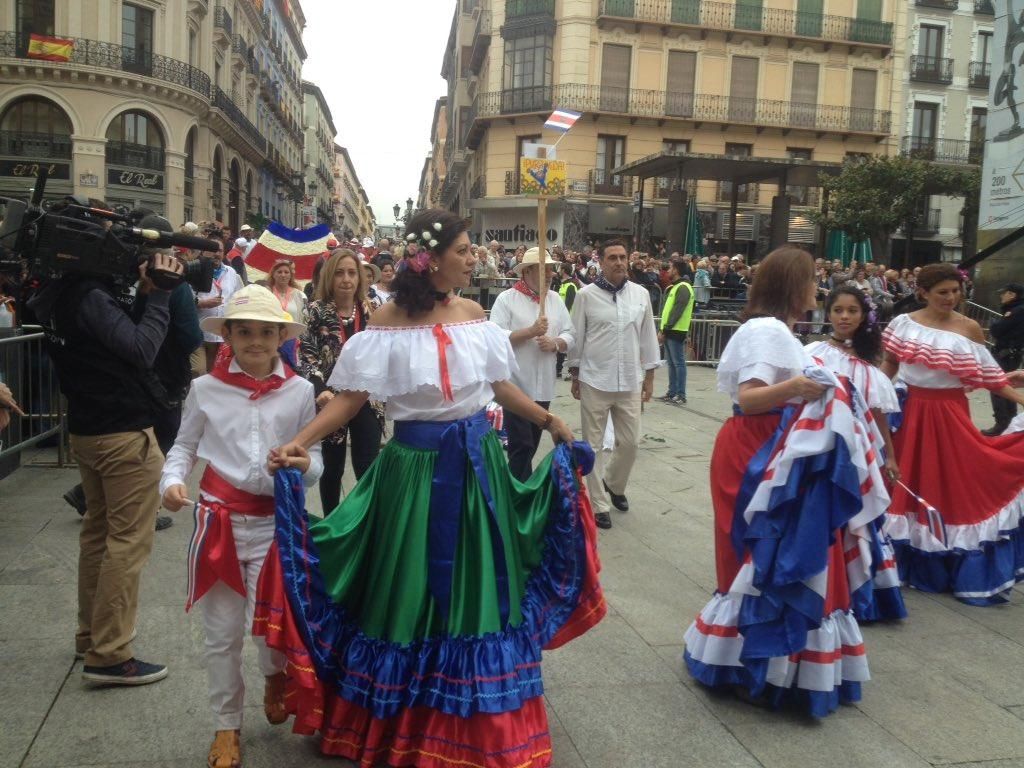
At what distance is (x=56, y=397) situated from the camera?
7059 mm

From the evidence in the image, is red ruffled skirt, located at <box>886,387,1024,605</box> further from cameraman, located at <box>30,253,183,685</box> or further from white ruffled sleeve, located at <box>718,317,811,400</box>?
cameraman, located at <box>30,253,183,685</box>

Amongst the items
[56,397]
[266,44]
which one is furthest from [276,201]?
[56,397]

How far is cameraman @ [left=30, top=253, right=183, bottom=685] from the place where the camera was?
11.2 ft

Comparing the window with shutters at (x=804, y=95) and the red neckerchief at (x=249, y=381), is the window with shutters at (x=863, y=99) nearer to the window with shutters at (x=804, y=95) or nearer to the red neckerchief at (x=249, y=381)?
the window with shutters at (x=804, y=95)

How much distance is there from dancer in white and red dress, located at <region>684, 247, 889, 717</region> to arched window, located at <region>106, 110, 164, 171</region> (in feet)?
107

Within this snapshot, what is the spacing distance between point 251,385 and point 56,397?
15.4 ft

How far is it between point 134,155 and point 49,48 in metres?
4.21

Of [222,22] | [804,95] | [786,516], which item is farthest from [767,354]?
[222,22]

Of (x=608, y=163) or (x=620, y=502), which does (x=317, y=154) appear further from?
(x=620, y=502)

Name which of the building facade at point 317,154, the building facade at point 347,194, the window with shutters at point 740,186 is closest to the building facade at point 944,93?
the window with shutters at point 740,186

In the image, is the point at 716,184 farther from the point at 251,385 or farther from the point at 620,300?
the point at 251,385

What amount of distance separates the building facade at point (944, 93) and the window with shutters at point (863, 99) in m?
2.18

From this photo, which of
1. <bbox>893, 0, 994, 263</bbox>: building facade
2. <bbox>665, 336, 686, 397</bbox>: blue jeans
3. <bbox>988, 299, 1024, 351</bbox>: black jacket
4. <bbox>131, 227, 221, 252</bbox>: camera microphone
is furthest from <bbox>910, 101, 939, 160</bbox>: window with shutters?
<bbox>131, 227, 221, 252</bbox>: camera microphone

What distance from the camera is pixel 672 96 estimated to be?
34.2 meters
